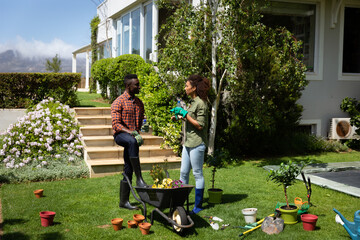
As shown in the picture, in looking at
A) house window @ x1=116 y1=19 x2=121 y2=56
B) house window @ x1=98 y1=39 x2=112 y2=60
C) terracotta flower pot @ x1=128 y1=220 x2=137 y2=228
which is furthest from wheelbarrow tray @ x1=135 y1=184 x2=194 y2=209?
house window @ x1=98 y1=39 x2=112 y2=60

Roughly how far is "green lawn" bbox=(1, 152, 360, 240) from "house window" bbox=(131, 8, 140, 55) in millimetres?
6660

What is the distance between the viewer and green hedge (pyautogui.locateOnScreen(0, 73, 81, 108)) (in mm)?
10484

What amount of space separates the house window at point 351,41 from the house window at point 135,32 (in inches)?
262

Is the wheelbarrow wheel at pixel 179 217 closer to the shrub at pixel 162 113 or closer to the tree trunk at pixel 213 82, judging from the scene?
the tree trunk at pixel 213 82

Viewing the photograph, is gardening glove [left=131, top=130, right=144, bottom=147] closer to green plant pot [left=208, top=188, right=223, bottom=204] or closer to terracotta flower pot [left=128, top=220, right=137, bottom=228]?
terracotta flower pot [left=128, top=220, right=137, bottom=228]

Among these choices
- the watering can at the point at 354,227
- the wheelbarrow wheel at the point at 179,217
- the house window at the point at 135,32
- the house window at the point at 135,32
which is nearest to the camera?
the watering can at the point at 354,227

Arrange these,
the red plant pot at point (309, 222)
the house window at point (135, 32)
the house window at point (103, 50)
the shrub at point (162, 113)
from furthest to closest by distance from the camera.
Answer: the house window at point (103, 50) → the house window at point (135, 32) → the shrub at point (162, 113) → the red plant pot at point (309, 222)

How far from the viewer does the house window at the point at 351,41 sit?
11.7m

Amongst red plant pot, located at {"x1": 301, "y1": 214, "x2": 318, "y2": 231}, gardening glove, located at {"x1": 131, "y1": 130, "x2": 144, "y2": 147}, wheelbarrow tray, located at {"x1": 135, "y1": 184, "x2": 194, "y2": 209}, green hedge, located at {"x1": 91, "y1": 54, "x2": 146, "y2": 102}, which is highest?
green hedge, located at {"x1": 91, "y1": 54, "x2": 146, "y2": 102}

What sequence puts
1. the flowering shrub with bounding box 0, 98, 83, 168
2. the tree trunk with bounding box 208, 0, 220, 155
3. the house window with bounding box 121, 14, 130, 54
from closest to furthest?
the flowering shrub with bounding box 0, 98, 83, 168
the tree trunk with bounding box 208, 0, 220, 155
the house window with bounding box 121, 14, 130, 54

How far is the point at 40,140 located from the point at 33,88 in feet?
10.0

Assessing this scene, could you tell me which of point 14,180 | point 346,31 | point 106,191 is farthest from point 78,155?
point 346,31

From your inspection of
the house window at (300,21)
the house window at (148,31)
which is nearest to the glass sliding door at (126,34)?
the house window at (148,31)

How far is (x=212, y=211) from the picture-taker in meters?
5.43
